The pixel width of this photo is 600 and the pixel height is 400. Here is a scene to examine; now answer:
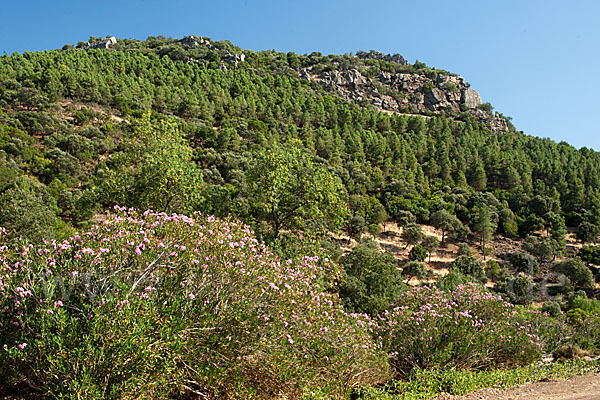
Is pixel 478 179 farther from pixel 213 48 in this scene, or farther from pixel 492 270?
pixel 213 48

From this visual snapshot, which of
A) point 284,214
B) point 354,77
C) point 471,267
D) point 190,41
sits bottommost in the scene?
point 471,267

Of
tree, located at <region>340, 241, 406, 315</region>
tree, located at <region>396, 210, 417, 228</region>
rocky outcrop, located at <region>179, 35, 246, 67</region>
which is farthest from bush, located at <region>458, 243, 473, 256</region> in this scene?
rocky outcrop, located at <region>179, 35, 246, 67</region>

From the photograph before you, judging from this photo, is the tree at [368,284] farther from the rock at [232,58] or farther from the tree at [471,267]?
the rock at [232,58]

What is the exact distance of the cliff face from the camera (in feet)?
333

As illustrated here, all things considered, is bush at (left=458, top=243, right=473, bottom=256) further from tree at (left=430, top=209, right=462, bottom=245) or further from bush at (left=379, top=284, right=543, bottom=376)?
bush at (left=379, top=284, right=543, bottom=376)

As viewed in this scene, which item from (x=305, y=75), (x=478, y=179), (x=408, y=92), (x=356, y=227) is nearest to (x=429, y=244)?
(x=356, y=227)

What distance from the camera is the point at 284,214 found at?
12.5 m

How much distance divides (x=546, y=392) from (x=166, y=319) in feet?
23.1

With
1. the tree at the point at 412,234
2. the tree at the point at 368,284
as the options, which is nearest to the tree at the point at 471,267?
the tree at the point at 412,234

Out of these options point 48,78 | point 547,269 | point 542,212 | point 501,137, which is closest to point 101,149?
point 48,78

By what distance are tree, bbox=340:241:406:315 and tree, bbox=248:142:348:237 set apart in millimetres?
2935

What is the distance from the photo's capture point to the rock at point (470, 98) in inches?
4359

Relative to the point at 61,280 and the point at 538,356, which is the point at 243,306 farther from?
the point at 538,356

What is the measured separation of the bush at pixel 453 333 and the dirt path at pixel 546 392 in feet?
4.75
